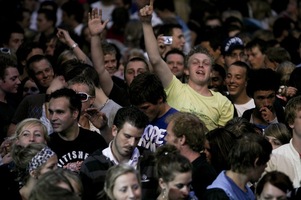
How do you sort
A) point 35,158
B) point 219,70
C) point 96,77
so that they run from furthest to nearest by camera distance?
point 219,70
point 96,77
point 35,158

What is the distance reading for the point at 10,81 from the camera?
1270 cm

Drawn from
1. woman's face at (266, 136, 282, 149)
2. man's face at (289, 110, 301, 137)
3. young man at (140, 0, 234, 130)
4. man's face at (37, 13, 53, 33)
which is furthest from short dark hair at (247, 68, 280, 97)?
man's face at (37, 13, 53, 33)

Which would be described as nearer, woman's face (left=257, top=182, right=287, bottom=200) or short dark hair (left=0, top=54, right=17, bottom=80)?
woman's face (left=257, top=182, right=287, bottom=200)

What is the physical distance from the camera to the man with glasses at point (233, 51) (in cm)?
1475

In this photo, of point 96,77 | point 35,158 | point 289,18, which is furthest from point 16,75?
point 289,18

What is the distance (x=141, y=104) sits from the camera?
10875 mm

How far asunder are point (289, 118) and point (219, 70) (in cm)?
309

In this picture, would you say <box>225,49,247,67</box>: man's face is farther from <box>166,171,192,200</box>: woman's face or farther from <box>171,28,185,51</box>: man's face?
<box>166,171,192,200</box>: woman's face

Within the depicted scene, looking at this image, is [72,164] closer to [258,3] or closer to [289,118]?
[289,118]

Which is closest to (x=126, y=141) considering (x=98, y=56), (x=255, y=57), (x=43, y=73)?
(x=98, y=56)

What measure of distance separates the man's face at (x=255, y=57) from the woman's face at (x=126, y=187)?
6.78 meters

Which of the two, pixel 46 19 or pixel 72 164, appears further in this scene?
Answer: pixel 46 19

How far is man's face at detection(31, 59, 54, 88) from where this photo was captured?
1322 cm

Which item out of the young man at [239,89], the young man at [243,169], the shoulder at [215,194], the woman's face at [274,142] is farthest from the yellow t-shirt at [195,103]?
the shoulder at [215,194]
